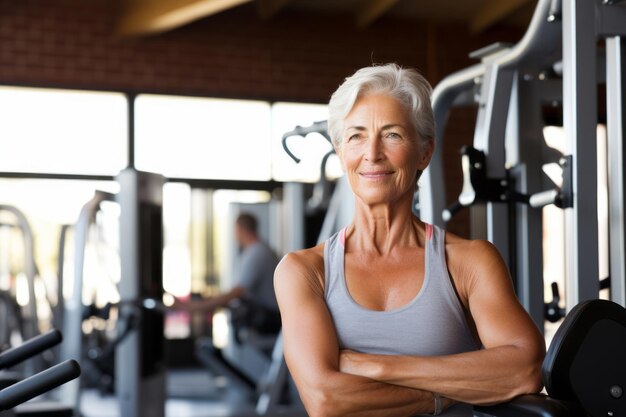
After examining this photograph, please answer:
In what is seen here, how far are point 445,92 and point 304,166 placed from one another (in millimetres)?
4698

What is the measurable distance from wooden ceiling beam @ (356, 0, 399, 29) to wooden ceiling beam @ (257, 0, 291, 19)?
2.28 feet

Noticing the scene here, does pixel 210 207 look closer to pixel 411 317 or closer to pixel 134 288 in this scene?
pixel 134 288

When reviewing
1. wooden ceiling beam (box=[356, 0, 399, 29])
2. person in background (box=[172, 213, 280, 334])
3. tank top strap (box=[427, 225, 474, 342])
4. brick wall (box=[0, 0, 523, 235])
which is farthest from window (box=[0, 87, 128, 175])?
tank top strap (box=[427, 225, 474, 342])

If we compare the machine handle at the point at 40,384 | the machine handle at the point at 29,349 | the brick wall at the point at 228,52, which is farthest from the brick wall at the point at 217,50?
the machine handle at the point at 40,384

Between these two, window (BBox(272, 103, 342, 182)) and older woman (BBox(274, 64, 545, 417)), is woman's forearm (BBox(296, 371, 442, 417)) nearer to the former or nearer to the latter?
older woman (BBox(274, 64, 545, 417))

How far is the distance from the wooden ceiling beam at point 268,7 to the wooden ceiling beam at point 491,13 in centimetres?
167

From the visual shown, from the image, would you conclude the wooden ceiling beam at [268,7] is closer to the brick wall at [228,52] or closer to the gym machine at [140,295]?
the brick wall at [228,52]

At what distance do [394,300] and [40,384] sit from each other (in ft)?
1.98

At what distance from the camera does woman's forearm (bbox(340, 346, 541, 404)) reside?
4.66 ft

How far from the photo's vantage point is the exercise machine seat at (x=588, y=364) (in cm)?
135

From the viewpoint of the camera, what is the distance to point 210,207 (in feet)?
25.1

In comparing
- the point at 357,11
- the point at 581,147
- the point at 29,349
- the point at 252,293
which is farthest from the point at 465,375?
the point at 357,11

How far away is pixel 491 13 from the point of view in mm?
7613

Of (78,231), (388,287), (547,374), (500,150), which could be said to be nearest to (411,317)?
(388,287)
